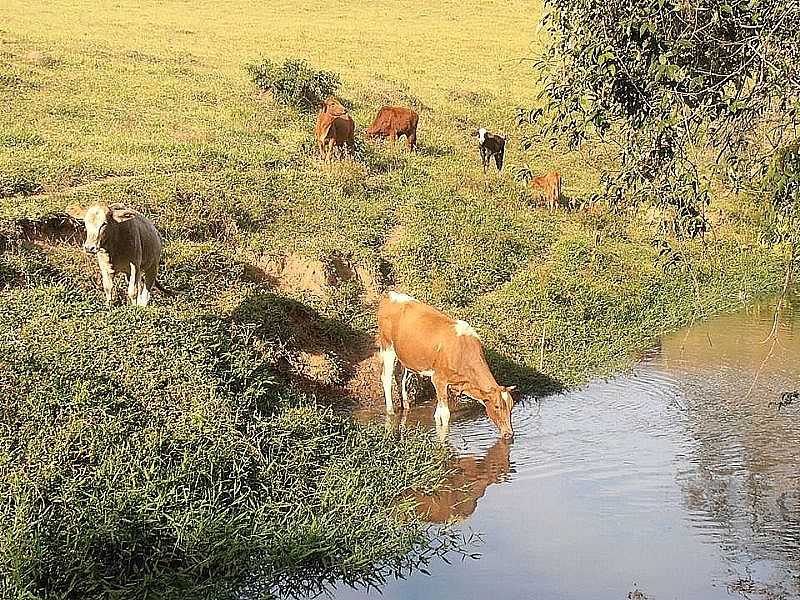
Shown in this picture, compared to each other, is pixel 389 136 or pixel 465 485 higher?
pixel 389 136

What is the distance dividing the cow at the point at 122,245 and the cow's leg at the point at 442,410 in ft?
9.46

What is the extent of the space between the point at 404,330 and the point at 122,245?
2822 millimetres

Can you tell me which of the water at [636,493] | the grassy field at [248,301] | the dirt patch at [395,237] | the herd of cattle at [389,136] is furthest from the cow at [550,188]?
the water at [636,493]

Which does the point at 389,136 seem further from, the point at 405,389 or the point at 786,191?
the point at 786,191

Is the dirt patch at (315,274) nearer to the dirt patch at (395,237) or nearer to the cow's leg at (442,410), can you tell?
the dirt patch at (395,237)

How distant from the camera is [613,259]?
15633 mm

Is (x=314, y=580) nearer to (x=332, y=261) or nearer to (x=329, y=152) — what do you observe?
(x=332, y=261)

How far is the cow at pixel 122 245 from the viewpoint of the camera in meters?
9.34

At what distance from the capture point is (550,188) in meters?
17.7

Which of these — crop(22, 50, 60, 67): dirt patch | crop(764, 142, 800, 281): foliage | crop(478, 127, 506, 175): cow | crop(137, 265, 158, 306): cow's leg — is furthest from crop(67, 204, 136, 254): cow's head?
crop(22, 50, 60, 67): dirt patch

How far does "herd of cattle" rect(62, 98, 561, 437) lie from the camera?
9.56 metres

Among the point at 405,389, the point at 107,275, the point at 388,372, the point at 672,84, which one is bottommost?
the point at 405,389

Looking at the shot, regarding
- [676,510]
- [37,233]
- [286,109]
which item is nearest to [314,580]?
[676,510]

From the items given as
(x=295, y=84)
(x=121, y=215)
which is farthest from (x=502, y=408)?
(x=295, y=84)
